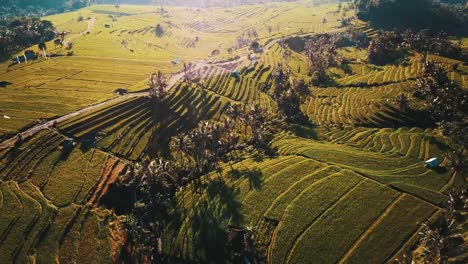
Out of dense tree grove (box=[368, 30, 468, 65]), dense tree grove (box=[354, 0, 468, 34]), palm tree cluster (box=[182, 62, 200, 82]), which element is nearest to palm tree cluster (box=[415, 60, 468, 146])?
dense tree grove (box=[368, 30, 468, 65])

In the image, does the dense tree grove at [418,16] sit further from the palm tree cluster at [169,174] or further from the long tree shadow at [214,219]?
the long tree shadow at [214,219]

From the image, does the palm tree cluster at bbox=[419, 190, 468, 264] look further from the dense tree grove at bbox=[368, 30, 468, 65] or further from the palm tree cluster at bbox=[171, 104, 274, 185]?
the dense tree grove at bbox=[368, 30, 468, 65]

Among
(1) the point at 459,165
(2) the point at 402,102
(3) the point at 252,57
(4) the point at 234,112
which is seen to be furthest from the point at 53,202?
(3) the point at 252,57

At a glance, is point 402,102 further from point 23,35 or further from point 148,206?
point 23,35

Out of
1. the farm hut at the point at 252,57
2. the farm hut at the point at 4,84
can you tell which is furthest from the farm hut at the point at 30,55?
the farm hut at the point at 252,57

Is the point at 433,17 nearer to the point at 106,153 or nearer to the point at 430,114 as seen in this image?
the point at 430,114
